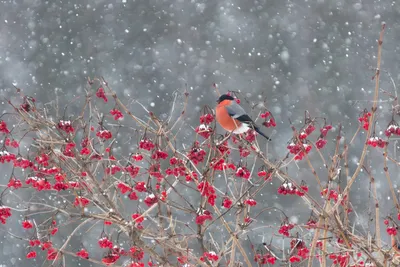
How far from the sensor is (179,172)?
Result: 2.74m

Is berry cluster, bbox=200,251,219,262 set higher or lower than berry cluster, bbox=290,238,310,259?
higher

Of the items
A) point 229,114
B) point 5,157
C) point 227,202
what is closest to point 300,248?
point 227,202

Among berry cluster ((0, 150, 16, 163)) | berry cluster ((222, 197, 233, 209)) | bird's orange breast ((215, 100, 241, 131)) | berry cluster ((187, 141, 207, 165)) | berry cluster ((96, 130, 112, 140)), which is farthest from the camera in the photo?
bird's orange breast ((215, 100, 241, 131))

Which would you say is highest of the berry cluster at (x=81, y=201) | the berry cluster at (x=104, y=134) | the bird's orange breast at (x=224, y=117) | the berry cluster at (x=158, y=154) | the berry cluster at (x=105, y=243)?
the berry cluster at (x=158, y=154)

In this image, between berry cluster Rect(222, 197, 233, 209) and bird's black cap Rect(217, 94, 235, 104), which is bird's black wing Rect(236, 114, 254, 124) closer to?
bird's black cap Rect(217, 94, 235, 104)

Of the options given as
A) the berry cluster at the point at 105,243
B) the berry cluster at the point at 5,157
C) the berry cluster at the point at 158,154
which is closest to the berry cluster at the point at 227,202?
the berry cluster at the point at 158,154

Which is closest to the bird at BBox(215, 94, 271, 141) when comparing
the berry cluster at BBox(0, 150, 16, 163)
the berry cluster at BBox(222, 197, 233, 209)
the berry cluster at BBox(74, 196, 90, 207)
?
the berry cluster at BBox(222, 197, 233, 209)

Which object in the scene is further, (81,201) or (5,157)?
(5,157)

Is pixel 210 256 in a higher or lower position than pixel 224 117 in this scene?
lower

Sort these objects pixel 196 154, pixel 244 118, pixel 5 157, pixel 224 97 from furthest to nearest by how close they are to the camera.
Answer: pixel 224 97 → pixel 244 118 → pixel 5 157 → pixel 196 154

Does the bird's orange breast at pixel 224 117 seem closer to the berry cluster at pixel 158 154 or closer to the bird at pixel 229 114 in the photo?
the bird at pixel 229 114

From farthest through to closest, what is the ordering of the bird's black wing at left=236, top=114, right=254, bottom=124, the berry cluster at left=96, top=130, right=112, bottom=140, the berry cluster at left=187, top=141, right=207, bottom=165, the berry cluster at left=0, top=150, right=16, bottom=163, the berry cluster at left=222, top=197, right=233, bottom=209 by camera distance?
the bird's black wing at left=236, top=114, right=254, bottom=124
the berry cluster at left=96, top=130, right=112, bottom=140
the berry cluster at left=0, top=150, right=16, bottom=163
the berry cluster at left=222, top=197, right=233, bottom=209
the berry cluster at left=187, top=141, right=207, bottom=165

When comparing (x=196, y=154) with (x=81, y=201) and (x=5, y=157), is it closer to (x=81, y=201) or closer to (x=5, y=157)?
(x=81, y=201)

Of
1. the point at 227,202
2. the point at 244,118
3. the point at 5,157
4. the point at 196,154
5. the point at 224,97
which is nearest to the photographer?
the point at 196,154
